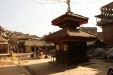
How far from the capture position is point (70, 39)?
1644 cm

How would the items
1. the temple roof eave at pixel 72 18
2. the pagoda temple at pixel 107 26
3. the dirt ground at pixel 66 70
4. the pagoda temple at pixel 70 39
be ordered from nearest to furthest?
the dirt ground at pixel 66 70 → the pagoda temple at pixel 70 39 → the temple roof eave at pixel 72 18 → the pagoda temple at pixel 107 26

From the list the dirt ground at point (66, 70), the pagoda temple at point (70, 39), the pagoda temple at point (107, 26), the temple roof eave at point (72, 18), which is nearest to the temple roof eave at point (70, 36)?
the pagoda temple at point (70, 39)

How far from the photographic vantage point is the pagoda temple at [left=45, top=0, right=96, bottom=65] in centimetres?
1689

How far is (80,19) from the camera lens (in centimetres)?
1883

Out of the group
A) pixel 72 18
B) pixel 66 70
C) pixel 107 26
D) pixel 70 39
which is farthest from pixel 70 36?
pixel 107 26

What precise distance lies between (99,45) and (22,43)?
33.4 metres

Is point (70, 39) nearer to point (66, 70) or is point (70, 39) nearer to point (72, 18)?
point (72, 18)

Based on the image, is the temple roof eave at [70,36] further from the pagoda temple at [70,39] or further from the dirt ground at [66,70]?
the dirt ground at [66,70]

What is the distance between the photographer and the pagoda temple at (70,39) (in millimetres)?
16891

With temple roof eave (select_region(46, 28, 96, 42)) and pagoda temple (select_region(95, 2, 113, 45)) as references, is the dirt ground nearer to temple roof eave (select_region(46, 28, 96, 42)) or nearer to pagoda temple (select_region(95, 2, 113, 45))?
temple roof eave (select_region(46, 28, 96, 42))

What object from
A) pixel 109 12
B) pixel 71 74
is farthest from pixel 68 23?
A: pixel 109 12

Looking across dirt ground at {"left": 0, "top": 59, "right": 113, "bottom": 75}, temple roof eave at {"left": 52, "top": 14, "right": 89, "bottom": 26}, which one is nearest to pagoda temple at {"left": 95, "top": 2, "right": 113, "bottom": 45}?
temple roof eave at {"left": 52, "top": 14, "right": 89, "bottom": 26}

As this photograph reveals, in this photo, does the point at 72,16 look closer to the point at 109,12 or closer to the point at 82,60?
the point at 82,60

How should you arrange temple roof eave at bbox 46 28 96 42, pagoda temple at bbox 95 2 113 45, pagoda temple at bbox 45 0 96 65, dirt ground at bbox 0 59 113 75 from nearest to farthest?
dirt ground at bbox 0 59 113 75 < temple roof eave at bbox 46 28 96 42 < pagoda temple at bbox 45 0 96 65 < pagoda temple at bbox 95 2 113 45
